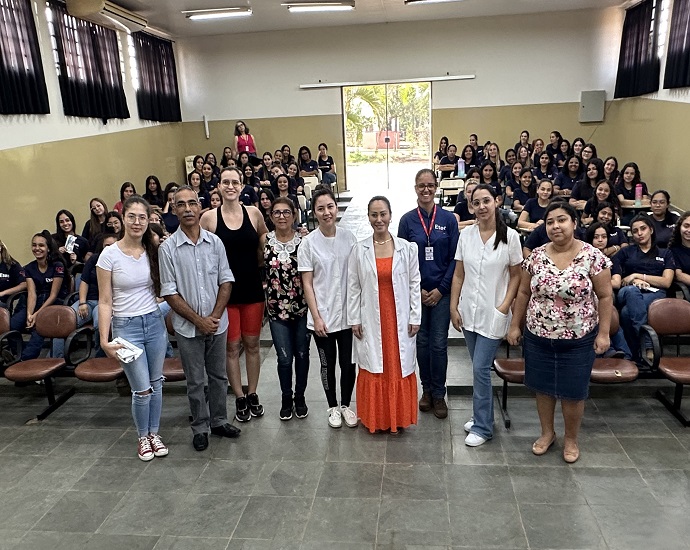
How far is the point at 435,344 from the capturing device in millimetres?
3525

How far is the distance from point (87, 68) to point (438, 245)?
7592 mm

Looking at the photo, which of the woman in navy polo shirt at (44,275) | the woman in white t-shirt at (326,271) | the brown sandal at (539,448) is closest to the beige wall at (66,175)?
the woman in navy polo shirt at (44,275)

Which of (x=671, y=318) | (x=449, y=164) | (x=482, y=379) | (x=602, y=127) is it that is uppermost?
(x=602, y=127)

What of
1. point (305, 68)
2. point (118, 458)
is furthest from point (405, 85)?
point (118, 458)

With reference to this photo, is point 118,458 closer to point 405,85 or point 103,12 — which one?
point 103,12

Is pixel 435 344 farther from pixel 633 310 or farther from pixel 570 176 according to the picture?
pixel 570 176

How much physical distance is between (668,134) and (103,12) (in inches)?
357

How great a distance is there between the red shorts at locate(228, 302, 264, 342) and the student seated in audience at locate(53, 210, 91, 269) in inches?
104

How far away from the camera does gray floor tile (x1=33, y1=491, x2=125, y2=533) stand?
112 inches

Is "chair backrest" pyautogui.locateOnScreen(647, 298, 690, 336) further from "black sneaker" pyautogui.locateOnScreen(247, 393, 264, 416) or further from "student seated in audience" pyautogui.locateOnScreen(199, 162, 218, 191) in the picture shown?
"student seated in audience" pyautogui.locateOnScreen(199, 162, 218, 191)

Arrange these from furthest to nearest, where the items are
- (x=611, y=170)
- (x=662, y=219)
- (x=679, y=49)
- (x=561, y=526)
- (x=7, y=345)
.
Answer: (x=679, y=49) < (x=611, y=170) < (x=662, y=219) < (x=7, y=345) < (x=561, y=526)

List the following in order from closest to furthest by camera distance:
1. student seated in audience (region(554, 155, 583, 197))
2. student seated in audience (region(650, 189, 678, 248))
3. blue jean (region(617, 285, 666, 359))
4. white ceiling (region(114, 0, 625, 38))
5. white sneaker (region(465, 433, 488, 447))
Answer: white sneaker (region(465, 433, 488, 447)) < blue jean (region(617, 285, 666, 359)) < student seated in audience (region(650, 189, 678, 248)) < student seated in audience (region(554, 155, 583, 197)) < white ceiling (region(114, 0, 625, 38))

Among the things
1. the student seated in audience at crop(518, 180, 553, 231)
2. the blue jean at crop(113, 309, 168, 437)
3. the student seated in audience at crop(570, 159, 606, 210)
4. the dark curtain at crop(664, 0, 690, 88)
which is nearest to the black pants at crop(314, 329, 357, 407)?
the blue jean at crop(113, 309, 168, 437)

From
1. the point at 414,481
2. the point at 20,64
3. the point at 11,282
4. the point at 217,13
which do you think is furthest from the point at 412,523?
the point at 217,13
